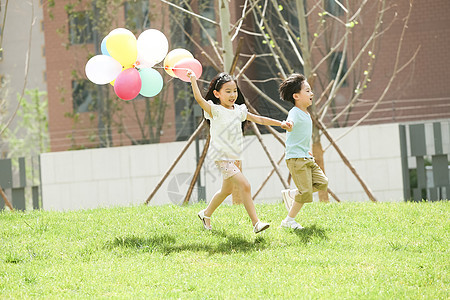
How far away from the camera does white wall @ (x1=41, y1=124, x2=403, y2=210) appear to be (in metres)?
14.0

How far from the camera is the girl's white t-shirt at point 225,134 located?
6.14 m

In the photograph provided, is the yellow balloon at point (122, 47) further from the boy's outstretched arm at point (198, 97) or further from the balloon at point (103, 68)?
the boy's outstretched arm at point (198, 97)

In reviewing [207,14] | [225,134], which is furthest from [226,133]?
[207,14]

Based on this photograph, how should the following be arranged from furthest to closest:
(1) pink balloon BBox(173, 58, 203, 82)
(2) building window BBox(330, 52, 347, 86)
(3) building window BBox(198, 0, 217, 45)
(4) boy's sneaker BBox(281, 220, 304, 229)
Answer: (3) building window BBox(198, 0, 217, 45)
(2) building window BBox(330, 52, 347, 86)
(1) pink balloon BBox(173, 58, 203, 82)
(4) boy's sneaker BBox(281, 220, 304, 229)

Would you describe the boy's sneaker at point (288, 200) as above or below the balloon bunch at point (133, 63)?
below

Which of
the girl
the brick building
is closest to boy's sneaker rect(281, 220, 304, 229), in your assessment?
the girl

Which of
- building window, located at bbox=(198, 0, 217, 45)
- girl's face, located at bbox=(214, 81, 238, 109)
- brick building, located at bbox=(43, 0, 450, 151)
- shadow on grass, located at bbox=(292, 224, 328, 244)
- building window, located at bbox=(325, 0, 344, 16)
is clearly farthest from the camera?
building window, located at bbox=(198, 0, 217, 45)

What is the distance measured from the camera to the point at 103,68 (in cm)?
653

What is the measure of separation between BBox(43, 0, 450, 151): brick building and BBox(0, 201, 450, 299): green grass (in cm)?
783

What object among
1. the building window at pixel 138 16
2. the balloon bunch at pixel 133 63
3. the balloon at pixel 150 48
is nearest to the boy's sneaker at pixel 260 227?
the balloon bunch at pixel 133 63

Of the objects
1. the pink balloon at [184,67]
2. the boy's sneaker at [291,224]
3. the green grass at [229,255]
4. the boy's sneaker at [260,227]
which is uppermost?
the pink balloon at [184,67]

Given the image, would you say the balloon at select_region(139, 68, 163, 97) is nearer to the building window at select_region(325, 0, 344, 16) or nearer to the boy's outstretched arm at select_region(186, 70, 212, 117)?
the boy's outstretched arm at select_region(186, 70, 212, 117)

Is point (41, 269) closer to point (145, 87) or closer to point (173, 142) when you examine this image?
point (145, 87)

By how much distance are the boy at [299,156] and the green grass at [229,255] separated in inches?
12.2
